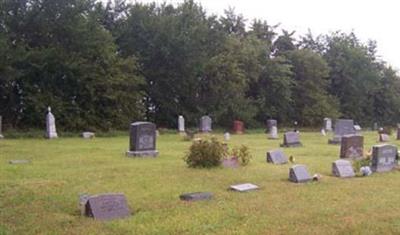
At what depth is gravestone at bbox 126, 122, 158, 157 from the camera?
55.2 feet

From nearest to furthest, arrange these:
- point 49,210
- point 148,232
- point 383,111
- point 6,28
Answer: point 148,232 < point 49,210 < point 6,28 < point 383,111

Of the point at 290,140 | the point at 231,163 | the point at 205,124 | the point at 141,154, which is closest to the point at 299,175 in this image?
the point at 231,163

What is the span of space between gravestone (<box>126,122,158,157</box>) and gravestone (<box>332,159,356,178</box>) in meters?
6.14

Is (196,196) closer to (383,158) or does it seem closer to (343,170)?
(343,170)

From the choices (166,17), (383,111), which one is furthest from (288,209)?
(383,111)

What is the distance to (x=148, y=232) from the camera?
7215 mm

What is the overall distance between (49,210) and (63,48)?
21651mm

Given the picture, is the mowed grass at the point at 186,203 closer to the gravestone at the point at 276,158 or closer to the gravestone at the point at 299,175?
the gravestone at the point at 299,175

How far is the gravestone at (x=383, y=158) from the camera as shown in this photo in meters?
13.9

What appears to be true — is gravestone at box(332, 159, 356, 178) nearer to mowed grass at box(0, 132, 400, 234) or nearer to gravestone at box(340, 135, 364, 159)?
mowed grass at box(0, 132, 400, 234)

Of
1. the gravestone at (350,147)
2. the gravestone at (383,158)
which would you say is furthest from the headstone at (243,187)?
the gravestone at (350,147)

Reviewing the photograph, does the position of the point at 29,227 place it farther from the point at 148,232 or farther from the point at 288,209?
the point at 288,209

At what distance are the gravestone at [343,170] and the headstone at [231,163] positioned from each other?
253 cm

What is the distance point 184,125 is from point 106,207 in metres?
25.7
